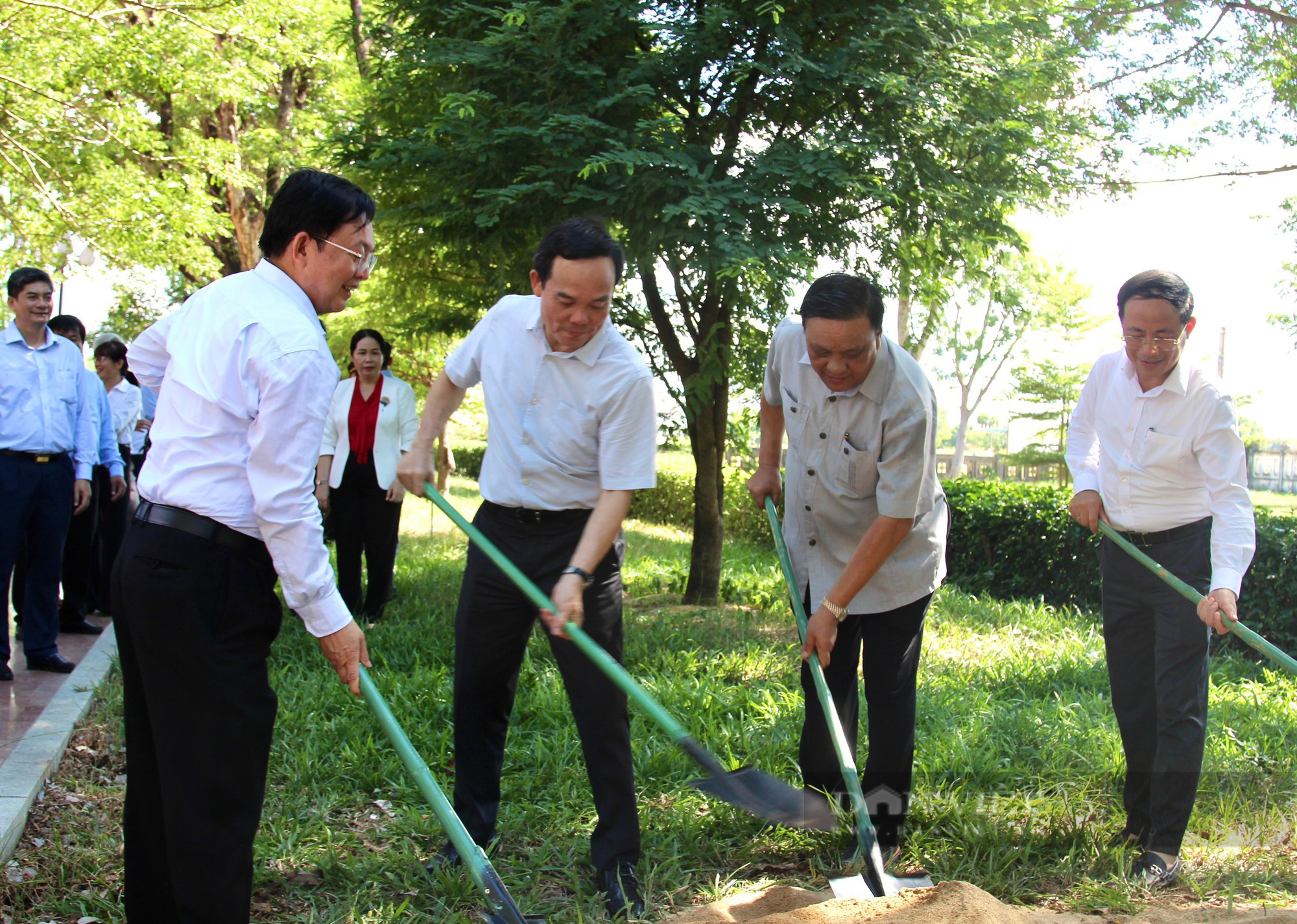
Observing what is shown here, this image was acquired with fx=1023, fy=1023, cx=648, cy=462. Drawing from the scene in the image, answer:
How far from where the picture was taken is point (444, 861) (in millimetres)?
3248

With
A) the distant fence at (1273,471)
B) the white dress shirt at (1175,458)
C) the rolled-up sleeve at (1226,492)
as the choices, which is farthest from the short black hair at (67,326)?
the distant fence at (1273,471)

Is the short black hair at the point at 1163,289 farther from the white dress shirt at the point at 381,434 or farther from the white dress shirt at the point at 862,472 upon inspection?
the white dress shirt at the point at 381,434

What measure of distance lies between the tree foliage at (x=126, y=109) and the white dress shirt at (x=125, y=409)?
15.1ft

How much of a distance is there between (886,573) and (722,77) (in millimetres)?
3756

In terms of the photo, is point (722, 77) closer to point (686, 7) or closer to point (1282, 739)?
point (686, 7)

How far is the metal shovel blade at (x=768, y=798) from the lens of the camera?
273 centimetres

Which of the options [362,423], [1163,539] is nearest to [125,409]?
[362,423]

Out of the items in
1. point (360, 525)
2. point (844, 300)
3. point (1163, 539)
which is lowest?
point (360, 525)

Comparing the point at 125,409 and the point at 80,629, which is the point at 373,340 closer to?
the point at 125,409

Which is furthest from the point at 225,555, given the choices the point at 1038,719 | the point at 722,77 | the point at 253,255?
the point at 253,255

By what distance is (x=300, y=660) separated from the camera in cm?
566

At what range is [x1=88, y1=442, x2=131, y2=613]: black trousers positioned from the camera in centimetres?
671

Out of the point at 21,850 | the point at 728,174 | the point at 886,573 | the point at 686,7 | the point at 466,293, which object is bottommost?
the point at 21,850

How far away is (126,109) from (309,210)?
1126 cm
